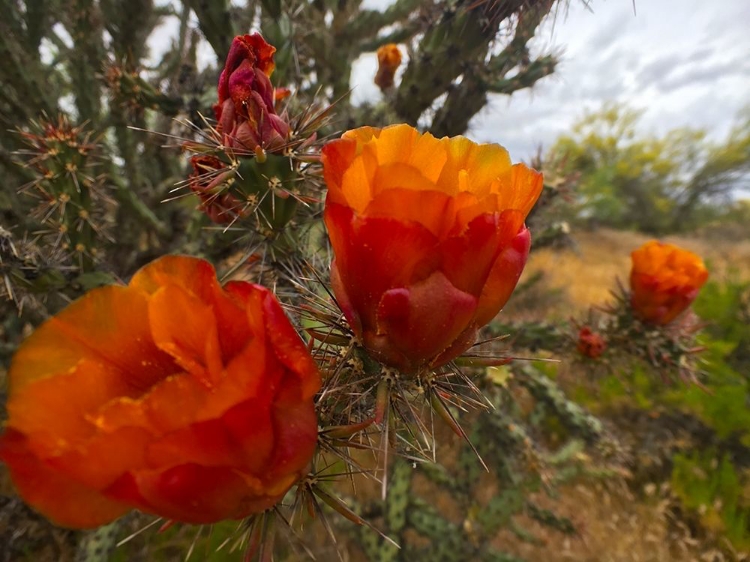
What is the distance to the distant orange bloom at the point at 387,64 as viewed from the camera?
1972 mm

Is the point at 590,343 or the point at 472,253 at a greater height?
the point at 472,253

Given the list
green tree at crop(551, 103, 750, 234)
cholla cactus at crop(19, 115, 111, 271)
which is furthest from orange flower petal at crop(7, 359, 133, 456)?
green tree at crop(551, 103, 750, 234)

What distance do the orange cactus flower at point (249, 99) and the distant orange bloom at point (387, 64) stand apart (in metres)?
1.22

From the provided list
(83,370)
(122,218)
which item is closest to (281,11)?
(83,370)

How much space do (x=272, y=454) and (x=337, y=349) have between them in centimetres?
24

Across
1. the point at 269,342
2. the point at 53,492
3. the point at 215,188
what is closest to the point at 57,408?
the point at 53,492

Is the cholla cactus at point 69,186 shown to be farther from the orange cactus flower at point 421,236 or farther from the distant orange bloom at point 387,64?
the orange cactus flower at point 421,236

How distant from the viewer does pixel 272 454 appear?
20.4 inches

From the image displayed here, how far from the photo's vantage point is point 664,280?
1804 mm

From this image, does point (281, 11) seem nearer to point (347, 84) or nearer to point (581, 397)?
point (347, 84)

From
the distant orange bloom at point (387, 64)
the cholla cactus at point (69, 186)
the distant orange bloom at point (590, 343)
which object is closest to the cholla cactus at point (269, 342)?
the cholla cactus at point (69, 186)

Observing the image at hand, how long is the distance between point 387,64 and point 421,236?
5.65ft

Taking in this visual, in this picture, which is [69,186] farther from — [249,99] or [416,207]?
[416,207]

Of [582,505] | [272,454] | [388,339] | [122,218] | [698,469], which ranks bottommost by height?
[582,505]
